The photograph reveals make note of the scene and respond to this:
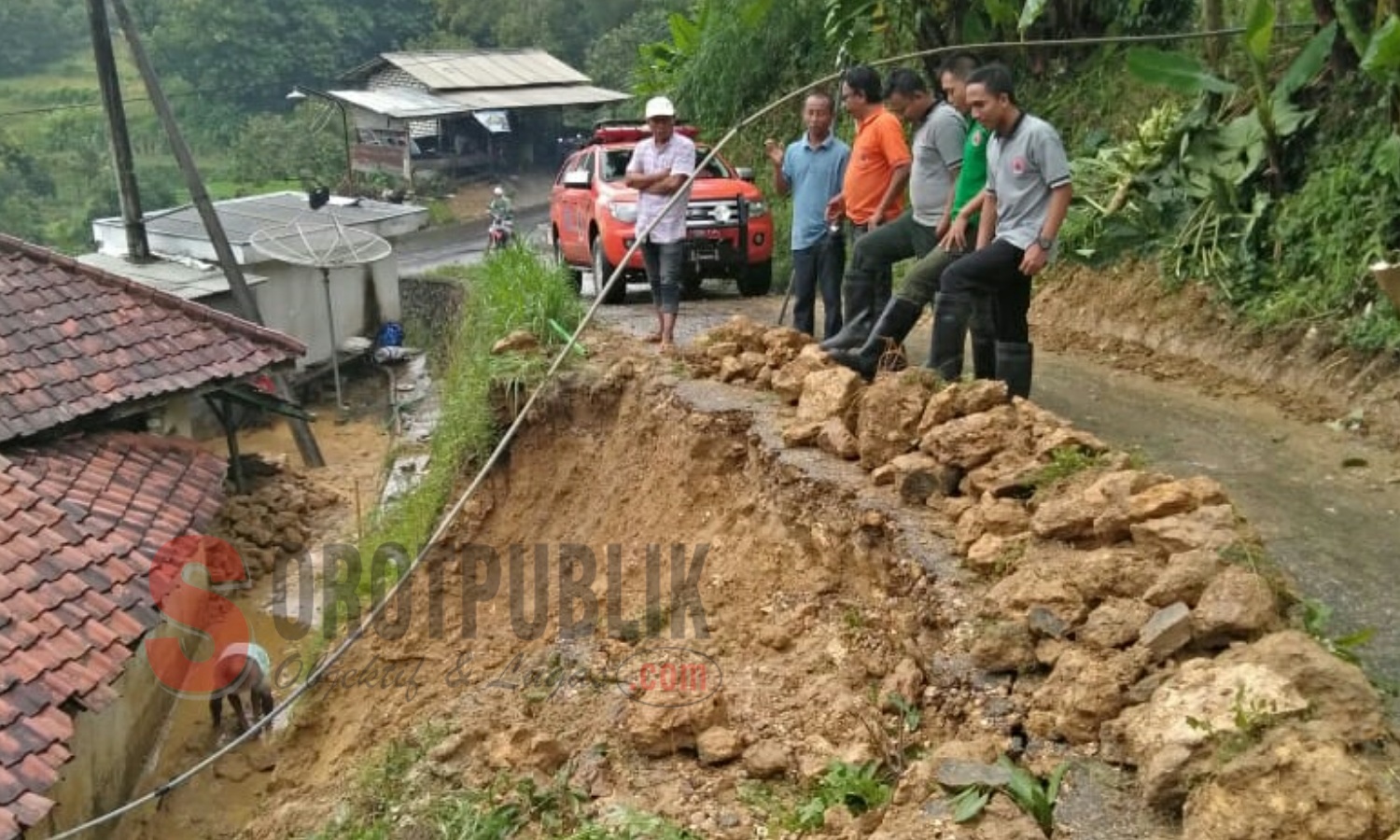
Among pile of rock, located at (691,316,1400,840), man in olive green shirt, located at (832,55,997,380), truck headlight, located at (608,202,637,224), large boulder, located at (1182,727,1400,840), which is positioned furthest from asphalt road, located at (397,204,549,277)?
large boulder, located at (1182,727,1400,840)

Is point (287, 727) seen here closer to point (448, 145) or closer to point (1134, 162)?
point (1134, 162)

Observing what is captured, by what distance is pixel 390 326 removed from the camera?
21.7 metres

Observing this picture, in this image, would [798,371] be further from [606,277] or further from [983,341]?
[606,277]

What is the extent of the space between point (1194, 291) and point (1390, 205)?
54.7 inches

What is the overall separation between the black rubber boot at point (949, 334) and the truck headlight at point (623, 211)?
535cm

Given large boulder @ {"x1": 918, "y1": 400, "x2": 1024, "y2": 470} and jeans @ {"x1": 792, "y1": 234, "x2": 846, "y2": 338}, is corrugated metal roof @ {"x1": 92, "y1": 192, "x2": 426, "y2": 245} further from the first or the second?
large boulder @ {"x1": 918, "y1": 400, "x2": 1024, "y2": 470}

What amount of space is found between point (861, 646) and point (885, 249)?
2722mm

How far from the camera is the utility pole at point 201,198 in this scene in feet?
53.3

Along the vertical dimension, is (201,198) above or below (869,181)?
below

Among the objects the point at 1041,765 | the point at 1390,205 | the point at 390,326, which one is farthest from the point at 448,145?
the point at 1041,765

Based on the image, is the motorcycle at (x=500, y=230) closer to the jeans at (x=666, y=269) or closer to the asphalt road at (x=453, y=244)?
the asphalt road at (x=453, y=244)

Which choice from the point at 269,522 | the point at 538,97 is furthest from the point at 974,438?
the point at 538,97

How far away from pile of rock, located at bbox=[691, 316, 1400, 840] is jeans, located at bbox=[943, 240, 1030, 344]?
453mm

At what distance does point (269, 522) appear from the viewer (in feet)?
45.1
